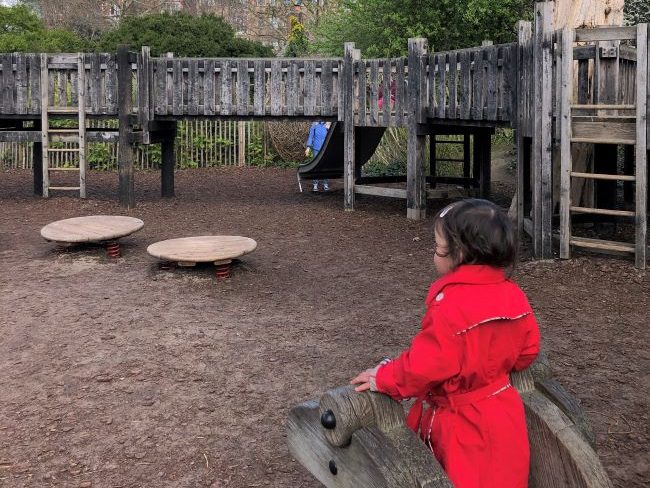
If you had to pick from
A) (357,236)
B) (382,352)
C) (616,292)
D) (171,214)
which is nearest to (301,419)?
(382,352)

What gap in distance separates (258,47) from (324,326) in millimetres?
19904

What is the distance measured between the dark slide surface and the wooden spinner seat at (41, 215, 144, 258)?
5777mm

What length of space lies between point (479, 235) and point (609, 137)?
6.97 metres

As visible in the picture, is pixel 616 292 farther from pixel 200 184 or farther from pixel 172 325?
pixel 200 184

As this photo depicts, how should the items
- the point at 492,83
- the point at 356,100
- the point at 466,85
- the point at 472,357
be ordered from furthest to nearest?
the point at 356,100, the point at 466,85, the point at 492,83, the point at 472,357

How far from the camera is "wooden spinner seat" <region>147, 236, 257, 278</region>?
885 centimetres

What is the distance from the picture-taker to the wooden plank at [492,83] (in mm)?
11367

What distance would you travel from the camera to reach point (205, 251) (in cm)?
907

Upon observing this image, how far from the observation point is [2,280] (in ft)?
29.7

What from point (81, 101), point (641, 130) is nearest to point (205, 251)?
point (641, 130)

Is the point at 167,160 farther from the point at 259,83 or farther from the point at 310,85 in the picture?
the point at 310,85

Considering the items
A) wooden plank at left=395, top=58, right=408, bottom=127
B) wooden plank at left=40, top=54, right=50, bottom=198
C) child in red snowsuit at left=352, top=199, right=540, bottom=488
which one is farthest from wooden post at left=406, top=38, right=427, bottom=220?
child in red snowsuit at left=352, top=199, right=540, bottom=488

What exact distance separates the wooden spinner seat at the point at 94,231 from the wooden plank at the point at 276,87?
182 inches

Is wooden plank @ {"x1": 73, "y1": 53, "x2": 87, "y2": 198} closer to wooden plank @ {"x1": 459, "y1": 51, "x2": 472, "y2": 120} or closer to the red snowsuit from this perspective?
wooden plank @ {"x1": 459, "y1": 51, "x2": 472, "y2": 120}
